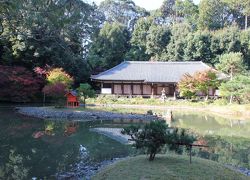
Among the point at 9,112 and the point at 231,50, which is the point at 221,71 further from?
the point at 9,112

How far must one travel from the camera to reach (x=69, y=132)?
17094 millimetres

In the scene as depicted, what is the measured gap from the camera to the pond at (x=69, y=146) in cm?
1023

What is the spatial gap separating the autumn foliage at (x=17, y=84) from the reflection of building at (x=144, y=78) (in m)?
8.29

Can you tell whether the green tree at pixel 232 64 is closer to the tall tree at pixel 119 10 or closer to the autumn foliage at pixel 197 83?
the autumn foliage at pixel 197 83

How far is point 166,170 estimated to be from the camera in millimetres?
7895

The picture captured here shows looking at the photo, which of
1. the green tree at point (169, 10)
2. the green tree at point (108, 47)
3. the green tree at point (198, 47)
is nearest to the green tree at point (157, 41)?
the green tree at point (198, 47)

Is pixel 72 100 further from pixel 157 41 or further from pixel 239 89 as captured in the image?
pixel 157 41

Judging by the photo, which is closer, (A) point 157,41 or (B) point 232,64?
(B) point 232,64

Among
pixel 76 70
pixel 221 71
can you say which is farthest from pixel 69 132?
pixel 221 71

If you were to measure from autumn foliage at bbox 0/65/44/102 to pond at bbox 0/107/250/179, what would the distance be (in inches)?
326

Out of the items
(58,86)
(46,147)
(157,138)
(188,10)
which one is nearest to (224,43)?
(188,10)

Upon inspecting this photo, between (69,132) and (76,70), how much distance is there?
20439 mm

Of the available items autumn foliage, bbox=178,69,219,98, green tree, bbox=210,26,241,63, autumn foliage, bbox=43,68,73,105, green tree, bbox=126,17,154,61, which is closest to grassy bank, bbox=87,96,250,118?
autumn foliage, bbox=178,69,219,98

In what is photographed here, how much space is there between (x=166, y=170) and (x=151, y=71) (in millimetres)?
31727
